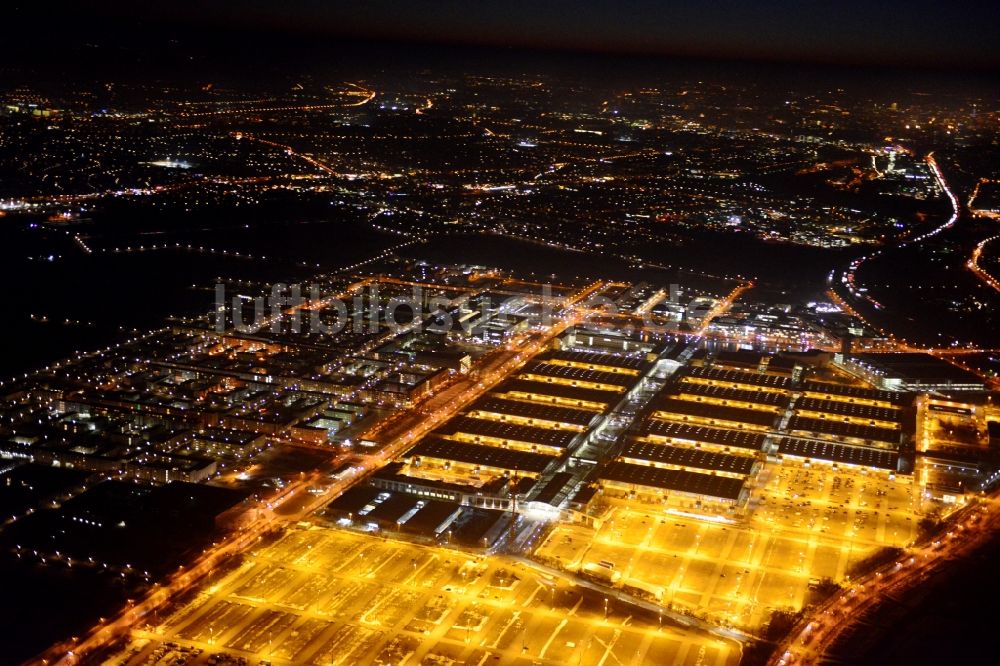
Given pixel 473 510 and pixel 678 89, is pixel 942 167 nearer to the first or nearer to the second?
pixel 678 89

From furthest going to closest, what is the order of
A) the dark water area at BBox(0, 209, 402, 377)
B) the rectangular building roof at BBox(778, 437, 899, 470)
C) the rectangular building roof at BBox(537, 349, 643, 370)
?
the dark water area at BBox(0, 209, 402, 377)
the rectangular building roof at BBox(537, 349, 643, 370)
the rectangular building roof at BBox(778, 437, 899, 470)

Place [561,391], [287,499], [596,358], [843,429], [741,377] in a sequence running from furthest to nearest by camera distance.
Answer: [596,358]
[741,377]
[561,391]
[843,429]
[287,499]

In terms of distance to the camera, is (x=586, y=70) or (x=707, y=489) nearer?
(x=707, y=489)

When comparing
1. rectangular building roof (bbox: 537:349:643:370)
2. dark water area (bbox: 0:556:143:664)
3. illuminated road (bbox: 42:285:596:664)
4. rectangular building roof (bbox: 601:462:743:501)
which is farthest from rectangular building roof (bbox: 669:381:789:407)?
dark water area (bbox: 0:556:143:664)

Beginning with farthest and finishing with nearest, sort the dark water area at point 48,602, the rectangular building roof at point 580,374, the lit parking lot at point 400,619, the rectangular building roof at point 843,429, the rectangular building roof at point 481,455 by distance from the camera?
the rectangular building roof at point 580,374 → the rectangular building roof at point 843,429 → the rectangular building roof at point 481,455 → the dark water area at point 48,602 → the lit parking lot at point 400,619

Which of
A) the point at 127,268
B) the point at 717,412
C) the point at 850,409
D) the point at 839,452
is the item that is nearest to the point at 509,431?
the point at 717,412

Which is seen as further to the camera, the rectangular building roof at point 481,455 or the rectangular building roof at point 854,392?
the rectangular building roof at point 854,392

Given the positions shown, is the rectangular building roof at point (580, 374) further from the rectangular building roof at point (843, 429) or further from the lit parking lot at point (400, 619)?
the lit parking lot at point (400, 619)

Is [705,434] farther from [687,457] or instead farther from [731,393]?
[731,393]

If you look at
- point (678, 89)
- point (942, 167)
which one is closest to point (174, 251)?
point (942, 167)

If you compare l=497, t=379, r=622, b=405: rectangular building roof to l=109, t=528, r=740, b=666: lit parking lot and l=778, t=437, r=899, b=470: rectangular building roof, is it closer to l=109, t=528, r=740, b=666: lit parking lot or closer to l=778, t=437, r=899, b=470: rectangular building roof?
l=778, t=437, r=899, b=470: rectangular building roof

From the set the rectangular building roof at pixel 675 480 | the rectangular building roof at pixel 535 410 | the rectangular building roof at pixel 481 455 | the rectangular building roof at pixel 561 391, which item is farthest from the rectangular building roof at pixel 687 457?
the rectangular building roof at pixel 561 391
